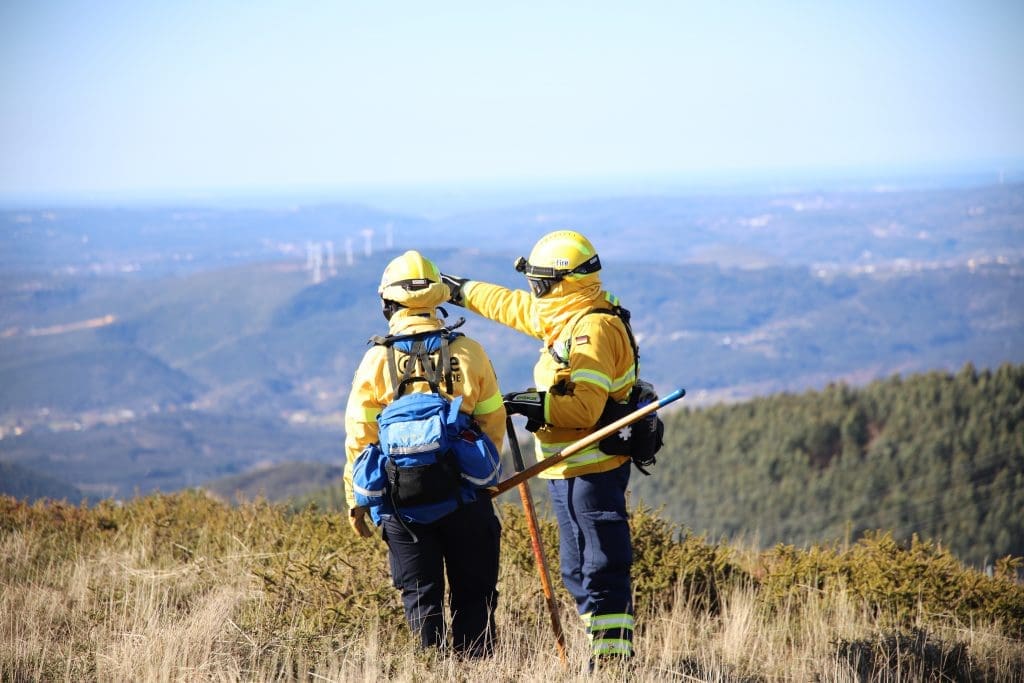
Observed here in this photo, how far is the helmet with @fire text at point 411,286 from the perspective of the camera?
4.76 m

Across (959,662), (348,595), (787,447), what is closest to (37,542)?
(348,595)

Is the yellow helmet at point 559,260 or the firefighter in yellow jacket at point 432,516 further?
the yellow helmet at point 559,260

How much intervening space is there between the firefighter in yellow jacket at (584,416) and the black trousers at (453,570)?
19.1 inches

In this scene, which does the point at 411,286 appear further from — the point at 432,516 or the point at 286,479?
the point at 286,479

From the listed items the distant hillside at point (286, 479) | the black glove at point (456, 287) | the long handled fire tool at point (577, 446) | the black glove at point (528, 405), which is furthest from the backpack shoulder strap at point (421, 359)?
the distant hillside at point (286, 479)

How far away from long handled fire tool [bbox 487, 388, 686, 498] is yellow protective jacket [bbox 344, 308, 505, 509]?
0.97 feet

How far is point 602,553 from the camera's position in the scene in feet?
16.6

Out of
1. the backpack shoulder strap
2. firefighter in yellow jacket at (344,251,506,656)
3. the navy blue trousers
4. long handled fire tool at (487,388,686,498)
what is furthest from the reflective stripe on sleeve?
the backpack shoulder strap

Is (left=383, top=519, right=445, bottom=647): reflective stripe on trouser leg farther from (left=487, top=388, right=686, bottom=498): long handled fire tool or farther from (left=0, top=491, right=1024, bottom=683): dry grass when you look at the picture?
(left=487, top=388, right=686, bottom=498): long handled fire tool

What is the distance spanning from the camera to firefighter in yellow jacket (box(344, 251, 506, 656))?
4711 millimetres

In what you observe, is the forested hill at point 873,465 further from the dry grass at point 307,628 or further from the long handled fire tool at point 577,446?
the long handled fire tool at point 577,446

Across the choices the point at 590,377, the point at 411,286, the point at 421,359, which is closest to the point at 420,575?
the point at 421,359

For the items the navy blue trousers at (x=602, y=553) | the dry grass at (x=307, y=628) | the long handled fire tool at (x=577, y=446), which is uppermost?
the long handled fire tool at (x=577, y=446)

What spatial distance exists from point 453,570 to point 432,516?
0.39m
